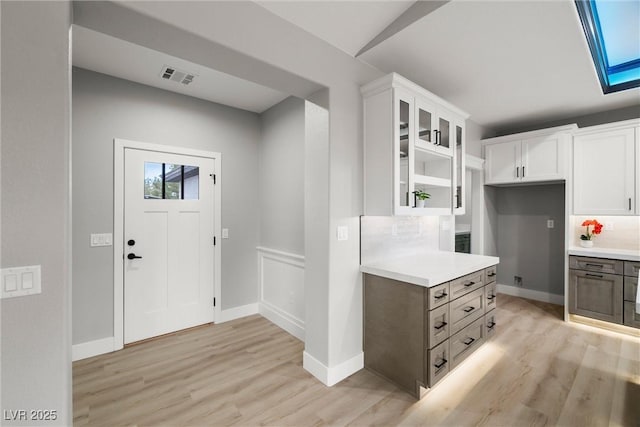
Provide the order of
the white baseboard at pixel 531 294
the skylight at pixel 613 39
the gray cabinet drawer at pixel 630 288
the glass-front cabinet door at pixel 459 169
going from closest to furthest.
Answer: the skylight at pixel 613 39, the glass-front cabinet door at pixel 459 169, the gray cabinet drawer at pixel 630 288, the white baseboard at pixel 531 294

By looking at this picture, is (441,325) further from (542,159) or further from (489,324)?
(542,159)

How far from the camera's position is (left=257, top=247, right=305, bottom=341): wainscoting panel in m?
3.16

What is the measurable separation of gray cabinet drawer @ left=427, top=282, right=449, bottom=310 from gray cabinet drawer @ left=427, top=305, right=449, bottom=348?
4 cm

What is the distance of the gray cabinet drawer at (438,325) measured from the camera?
202 cm

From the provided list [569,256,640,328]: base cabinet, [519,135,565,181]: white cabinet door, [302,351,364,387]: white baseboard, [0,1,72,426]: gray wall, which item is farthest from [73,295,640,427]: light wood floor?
[519,135,565,181]: white cabinet door

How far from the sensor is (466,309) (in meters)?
2.42

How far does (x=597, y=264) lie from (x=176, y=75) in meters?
5.07

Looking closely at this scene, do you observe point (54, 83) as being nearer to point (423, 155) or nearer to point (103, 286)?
point (103, 286)

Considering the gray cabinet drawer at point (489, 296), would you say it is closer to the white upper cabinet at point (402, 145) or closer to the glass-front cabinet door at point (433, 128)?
the white upper cabinet at point (402, 145)

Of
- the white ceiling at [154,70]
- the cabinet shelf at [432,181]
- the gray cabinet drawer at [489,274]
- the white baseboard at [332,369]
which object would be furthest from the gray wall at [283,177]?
the gray cabinet drawer at [489,274]

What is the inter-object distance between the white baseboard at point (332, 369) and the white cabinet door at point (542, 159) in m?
3.28

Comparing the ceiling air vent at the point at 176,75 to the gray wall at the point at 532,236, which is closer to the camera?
the ceiling air vent at the point at 176,75

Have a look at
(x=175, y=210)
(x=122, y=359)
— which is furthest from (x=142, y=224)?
(x=122, y=359)

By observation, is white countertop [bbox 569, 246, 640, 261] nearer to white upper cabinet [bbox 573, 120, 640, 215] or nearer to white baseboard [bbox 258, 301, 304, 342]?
white upper cabinet [bbox 573, 120, 640, 215]
